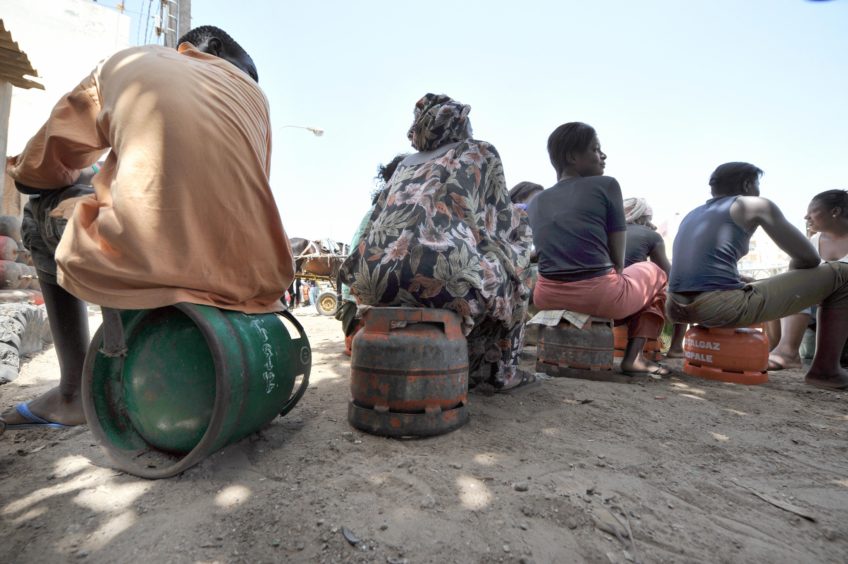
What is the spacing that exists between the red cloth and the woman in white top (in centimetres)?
133

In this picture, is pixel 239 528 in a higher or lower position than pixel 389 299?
lower

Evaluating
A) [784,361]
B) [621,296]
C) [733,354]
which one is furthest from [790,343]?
[621,296]

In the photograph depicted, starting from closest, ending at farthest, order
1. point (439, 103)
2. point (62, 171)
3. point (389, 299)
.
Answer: point (62, 171) < point (389, 299) < point (439, 103)

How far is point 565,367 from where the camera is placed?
3059 millimetres

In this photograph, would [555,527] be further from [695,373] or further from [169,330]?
[695,373]

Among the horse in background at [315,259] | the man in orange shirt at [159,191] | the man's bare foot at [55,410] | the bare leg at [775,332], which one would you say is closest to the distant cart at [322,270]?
the horse in background at [315,259]

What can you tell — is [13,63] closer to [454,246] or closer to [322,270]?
[322,270]

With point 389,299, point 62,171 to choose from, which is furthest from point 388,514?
point 62,171

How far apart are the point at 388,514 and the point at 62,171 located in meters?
1.85

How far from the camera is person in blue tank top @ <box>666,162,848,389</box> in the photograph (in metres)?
3.00

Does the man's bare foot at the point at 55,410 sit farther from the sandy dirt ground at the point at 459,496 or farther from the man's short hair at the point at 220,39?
the man's short hair at the point at 220,39

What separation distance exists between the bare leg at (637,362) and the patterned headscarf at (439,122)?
2114mm

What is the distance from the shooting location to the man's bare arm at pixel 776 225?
2936mm

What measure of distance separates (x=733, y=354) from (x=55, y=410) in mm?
4073
